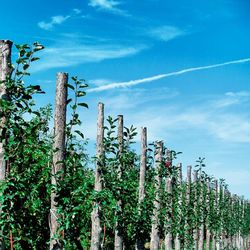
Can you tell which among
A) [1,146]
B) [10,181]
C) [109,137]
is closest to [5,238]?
[10,181]

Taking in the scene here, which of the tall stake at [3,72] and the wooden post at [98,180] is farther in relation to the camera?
the wooden post at [98,180]

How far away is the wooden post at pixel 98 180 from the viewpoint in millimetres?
8109

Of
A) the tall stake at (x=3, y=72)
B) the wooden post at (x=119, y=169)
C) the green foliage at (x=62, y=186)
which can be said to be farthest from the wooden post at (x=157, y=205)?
the tall stake at (x=3, y=72)

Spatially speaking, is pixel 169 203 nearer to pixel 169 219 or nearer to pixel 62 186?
pixel 169 219

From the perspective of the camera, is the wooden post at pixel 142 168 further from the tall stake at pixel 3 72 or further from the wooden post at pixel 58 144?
the tall stake at pixel 3 72

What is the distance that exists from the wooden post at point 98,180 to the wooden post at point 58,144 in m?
2.14

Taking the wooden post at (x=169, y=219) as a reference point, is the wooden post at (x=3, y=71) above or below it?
above

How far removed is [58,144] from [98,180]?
2.50 metres

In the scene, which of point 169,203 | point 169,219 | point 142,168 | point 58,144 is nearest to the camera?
point 58,144

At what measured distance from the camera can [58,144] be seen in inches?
232

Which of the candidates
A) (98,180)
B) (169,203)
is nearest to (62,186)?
(98,180)

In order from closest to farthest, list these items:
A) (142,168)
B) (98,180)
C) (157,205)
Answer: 1. (98,180)
2. (142,168)
3. (157,205)

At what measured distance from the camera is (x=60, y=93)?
601cm

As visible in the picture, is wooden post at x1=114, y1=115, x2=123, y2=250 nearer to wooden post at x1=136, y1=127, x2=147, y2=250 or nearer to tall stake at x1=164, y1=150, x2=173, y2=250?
wooden post at x1=136, y1=127, x2=147, y2=250
